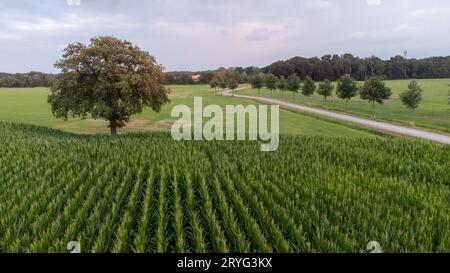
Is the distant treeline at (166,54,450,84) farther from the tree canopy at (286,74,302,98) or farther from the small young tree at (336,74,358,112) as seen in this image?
the small young tree at (336,74,358,112)

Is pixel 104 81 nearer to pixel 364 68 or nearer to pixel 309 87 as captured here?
pixel 309 87

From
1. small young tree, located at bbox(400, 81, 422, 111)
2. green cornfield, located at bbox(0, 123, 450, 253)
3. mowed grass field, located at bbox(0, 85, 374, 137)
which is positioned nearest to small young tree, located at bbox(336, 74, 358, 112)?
small young tree, located at bbox(400, 81, 422, 111)

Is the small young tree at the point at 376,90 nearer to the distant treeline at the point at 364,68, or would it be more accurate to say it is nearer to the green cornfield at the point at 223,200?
the green cornfield at the point at 223,200

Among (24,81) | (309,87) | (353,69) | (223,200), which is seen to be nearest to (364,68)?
(353,69)

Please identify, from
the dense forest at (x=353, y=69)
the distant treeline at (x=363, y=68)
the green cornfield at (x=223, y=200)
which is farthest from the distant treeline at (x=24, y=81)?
the green cornfield at (x=223, y=200)

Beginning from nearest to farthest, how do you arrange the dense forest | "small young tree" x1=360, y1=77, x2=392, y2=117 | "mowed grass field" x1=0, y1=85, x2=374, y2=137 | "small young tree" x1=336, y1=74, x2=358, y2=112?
"mowed grass field" x1=0, y1=85, x2=374, y2=137, "small young tree" x1=360, y1=77, x2=392, y2=117, "small young tree" x1=336, y1=74, x2=358, y2=112, the dense forest

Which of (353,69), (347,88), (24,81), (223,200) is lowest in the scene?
(223,200)

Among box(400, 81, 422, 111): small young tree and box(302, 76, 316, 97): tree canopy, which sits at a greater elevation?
box(302, 76, 316, 97): tree canopy
